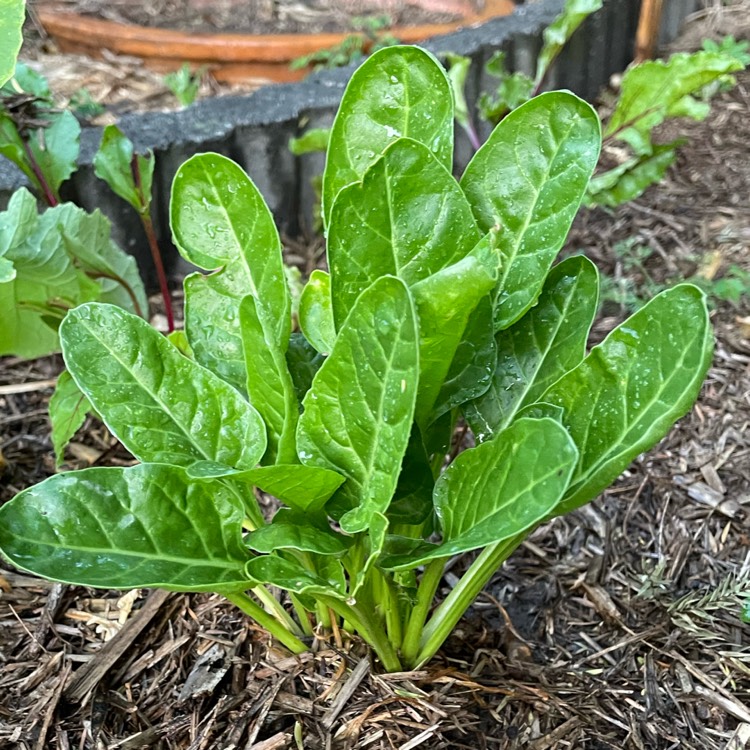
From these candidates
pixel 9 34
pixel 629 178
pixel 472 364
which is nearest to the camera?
pixel 472 364

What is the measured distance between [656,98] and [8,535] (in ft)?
4.73

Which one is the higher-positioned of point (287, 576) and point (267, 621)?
point (287, 576)

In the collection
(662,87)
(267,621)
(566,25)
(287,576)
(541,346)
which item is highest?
(566,25)

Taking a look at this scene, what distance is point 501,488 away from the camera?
66 centimetres

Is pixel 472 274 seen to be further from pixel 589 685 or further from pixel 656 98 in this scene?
pixel 656 98

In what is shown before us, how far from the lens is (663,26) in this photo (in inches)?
108

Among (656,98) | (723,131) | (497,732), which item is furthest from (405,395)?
(723,131)

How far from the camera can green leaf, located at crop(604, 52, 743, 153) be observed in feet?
4.96

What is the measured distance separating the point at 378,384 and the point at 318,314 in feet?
0.63

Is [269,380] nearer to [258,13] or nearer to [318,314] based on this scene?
[318,314]

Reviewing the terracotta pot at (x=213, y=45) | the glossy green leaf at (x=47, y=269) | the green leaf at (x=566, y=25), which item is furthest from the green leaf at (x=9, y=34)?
the terracotta pot at (x=213, y=45)

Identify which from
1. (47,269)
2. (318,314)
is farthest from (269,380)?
(47,269)

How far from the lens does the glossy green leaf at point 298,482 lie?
26.5 inches

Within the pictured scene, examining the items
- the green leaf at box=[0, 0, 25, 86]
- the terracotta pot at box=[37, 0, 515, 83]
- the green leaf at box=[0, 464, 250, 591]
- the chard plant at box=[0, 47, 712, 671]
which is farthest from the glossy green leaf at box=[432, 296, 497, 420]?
the terracotta pot at box=[37, 0, 515, 83]
